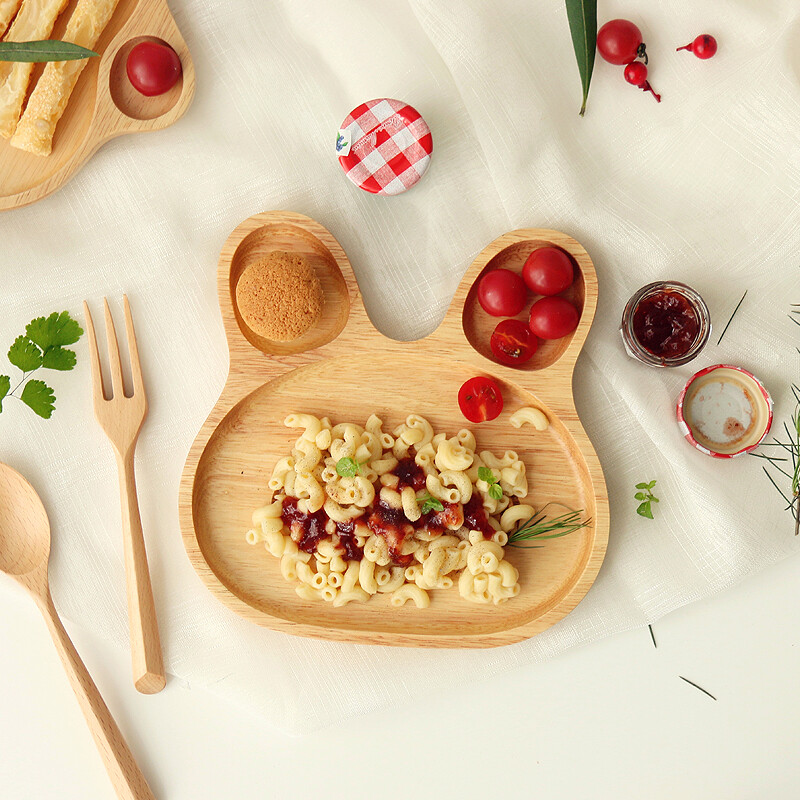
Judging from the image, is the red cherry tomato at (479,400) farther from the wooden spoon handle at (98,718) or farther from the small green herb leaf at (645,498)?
the wooden spoon handle at (98,718)

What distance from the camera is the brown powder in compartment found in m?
2.08

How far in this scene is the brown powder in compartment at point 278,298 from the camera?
2.08m

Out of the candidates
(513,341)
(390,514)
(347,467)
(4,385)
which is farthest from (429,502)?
(4,385)

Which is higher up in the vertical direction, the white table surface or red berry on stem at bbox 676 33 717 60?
red berry on stem at bbox 676 33 717 60

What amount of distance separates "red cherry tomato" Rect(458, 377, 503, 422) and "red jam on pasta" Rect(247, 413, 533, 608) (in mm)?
92

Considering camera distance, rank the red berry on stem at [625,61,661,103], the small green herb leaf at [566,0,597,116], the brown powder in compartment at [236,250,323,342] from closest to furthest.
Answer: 1. the small green herb leaf at [566,0,597,116]
2. the brown powder in compartment at [236,250,323,342]
3. the red berry on stem at [625,61,661,103]

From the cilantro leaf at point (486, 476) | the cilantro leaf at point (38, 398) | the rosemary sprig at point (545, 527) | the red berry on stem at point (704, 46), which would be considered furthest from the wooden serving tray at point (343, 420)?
the red berry on stem at point (704, 46)

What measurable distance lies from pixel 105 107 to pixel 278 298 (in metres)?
0.87

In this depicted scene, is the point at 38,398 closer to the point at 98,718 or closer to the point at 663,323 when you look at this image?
the point at 98,718

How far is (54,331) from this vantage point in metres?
2.28

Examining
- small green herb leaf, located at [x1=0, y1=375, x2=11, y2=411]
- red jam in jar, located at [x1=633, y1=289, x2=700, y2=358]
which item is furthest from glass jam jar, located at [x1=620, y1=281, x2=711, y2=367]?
small green herb leaf, located at [x1=0, y1=375, x2=11, y2=411]

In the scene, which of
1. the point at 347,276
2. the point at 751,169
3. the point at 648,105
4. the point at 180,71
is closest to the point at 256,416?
the point at 347,276

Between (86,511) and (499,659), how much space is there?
151cm

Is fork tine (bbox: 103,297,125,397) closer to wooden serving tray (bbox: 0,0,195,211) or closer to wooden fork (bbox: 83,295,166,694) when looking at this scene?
wooden fork (bbox: 83,295,166,694)
